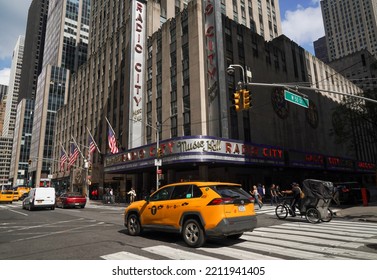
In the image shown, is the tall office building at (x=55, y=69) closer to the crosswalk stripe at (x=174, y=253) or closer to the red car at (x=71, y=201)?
the red car at (x=71, y=201)

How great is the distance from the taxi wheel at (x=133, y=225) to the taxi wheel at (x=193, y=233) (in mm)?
2197

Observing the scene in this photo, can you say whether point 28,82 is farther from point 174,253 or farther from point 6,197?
point 174,253

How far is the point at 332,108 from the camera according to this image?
174ft

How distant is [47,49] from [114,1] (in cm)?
7677

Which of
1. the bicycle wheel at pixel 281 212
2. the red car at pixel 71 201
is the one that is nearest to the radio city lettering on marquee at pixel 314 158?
the bicycle wheel at pixel 281 212

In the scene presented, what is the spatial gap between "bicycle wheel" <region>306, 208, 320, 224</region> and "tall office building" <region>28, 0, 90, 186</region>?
81.4 m

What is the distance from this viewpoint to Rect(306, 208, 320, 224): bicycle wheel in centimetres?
1168

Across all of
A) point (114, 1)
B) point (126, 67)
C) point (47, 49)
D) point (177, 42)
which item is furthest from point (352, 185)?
point (47, 49)

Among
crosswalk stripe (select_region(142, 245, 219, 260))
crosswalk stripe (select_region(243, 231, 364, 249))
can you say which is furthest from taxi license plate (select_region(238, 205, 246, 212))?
crosswalk stripe (select_region(243, 231, 364, 249))

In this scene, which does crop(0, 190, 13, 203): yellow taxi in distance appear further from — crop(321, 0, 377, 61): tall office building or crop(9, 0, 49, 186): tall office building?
crop(321, 0, 377, 61): tall office building

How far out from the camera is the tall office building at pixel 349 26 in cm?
14552

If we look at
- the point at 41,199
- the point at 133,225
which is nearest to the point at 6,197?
the point at 41,199

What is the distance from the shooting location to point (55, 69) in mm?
97000

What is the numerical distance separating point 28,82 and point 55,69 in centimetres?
6577
